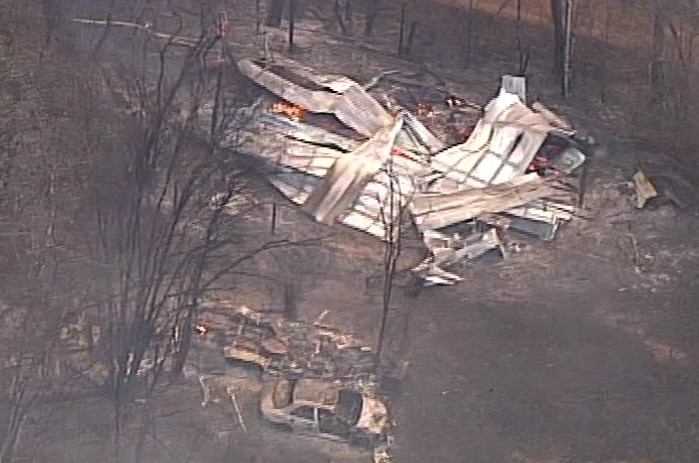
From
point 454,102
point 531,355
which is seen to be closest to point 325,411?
point 531,355

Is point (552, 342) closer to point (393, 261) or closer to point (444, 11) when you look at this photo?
point (393, 261)

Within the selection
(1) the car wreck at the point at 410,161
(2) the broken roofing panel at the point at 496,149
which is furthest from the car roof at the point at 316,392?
(2) the broken roofing panel at the point at 496,149

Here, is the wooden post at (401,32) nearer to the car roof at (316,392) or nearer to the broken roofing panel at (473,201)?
the broken roofing panel at (473,201)

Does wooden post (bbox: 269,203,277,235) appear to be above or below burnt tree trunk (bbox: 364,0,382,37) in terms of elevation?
below

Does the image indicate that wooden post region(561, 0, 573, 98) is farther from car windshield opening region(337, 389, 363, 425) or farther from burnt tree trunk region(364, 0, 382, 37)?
car windshield opening region(337, 389, 363, 425)

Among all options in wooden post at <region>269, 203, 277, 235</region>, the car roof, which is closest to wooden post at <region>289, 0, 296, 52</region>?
wooden post at <region>269, 203, 277, 235</region>

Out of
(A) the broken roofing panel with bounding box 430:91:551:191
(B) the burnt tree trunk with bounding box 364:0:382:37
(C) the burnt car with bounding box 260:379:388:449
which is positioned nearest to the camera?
(C) the burnt car with bounding box 260:379:388:449
